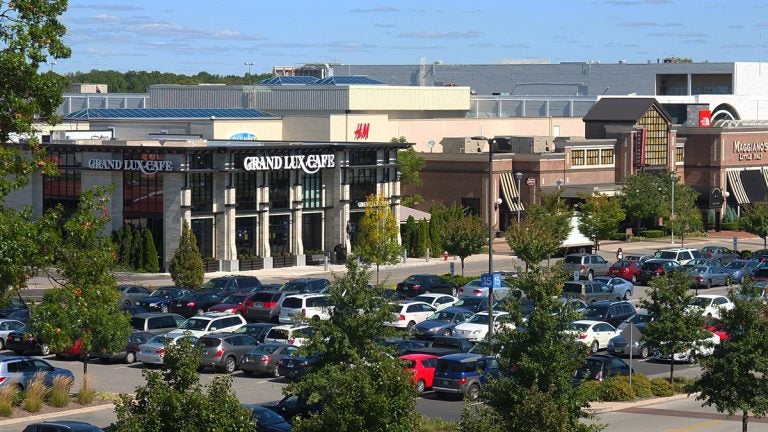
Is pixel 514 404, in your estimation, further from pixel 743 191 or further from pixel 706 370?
pixel 743 191

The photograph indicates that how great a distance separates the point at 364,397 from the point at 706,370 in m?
15.2

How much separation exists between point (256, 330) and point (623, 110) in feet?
211

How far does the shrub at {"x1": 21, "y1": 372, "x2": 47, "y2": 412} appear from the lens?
1439 inches

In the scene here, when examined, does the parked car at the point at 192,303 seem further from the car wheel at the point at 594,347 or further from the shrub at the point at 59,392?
the shrub at the point at 59,392

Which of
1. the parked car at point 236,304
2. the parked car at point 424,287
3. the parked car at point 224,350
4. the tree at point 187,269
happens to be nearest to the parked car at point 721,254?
the parked car at point 424,287

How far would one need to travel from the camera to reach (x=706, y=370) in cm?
3469

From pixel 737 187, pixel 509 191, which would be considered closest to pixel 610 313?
pixel 509 191

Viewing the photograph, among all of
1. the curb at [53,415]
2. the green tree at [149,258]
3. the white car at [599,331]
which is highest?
the green tree at [149,258]

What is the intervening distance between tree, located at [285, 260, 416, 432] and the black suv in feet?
71.5

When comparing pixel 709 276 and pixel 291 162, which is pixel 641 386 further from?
pixel 291 162

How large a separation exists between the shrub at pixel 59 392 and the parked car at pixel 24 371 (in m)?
Result: 0.75

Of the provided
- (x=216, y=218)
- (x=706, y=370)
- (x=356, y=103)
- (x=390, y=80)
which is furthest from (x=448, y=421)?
(x=390, y=80)

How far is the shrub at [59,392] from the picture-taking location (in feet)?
123

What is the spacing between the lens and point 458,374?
39.3 m
